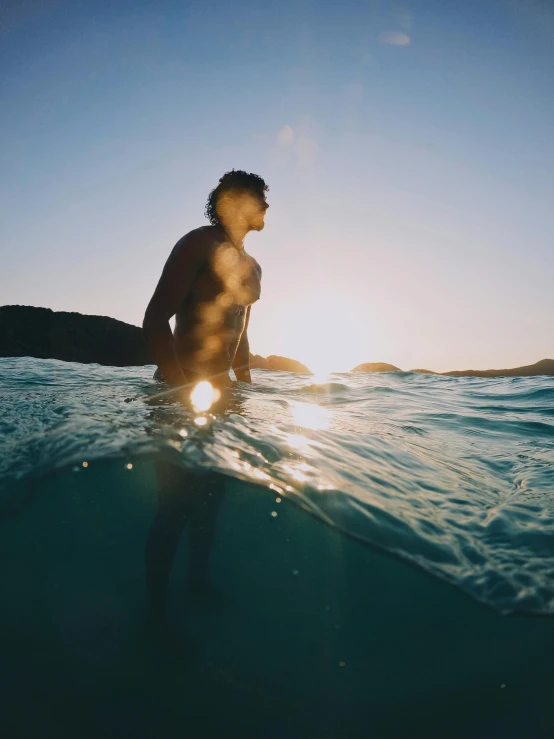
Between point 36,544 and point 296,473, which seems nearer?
point 296,473

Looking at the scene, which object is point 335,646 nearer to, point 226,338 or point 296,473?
point 296,473

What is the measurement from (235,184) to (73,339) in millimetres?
11533

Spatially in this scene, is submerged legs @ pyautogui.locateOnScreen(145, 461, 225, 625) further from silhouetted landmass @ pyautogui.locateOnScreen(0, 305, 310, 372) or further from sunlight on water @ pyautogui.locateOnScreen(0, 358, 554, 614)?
silhouetted landmass @ pyautogui.locateOnScreen(0, 305, 310, 372)

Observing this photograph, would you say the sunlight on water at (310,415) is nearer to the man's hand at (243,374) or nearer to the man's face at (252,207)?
the man's hand at (243,374)

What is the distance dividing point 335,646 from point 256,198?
10.9 ft

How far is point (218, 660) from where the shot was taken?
2252 mm

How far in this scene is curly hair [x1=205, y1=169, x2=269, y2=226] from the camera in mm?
3480

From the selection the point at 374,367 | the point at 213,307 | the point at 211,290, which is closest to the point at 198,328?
the point at 213,307

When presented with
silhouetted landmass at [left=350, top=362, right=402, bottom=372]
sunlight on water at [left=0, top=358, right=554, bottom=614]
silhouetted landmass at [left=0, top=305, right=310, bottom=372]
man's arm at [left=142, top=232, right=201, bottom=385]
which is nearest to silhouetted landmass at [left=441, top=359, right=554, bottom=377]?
silhouetted landmass at [left=350, top=362, right=402, bottom=372]

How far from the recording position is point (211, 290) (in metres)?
3.07

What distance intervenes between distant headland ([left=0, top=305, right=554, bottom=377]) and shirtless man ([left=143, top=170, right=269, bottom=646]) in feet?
28.3

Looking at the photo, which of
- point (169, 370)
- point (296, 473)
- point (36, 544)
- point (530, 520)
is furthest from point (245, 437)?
point (530, 520)

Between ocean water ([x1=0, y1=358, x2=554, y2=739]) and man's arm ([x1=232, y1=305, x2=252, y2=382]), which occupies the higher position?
man's arm ([x1=232, y1=305, x2=252, y2=382])

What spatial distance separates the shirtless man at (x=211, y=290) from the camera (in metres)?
2.75
